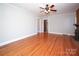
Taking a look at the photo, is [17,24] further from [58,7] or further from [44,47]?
[58,7]

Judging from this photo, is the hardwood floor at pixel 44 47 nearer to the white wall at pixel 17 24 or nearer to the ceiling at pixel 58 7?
the white wall at pixel 17 24

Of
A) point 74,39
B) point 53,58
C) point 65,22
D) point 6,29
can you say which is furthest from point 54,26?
point 6,29

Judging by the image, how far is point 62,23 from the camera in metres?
2.05

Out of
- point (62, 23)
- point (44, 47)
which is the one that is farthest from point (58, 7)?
point (44, 47)

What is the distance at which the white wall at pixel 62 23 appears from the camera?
6.38 ft

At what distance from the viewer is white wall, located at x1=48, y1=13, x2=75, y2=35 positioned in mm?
1944

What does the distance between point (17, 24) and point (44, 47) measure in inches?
26.9

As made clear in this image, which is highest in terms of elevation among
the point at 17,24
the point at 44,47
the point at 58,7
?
the point at 58,7

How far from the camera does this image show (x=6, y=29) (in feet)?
6.77

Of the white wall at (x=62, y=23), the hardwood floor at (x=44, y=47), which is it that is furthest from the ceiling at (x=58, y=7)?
the hardwood floor at (x=44, y=47)

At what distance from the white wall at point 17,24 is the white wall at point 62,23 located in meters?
0.32

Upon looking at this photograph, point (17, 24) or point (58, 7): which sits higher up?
point (58, 7)

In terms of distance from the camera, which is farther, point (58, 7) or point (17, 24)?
point (17, 24)

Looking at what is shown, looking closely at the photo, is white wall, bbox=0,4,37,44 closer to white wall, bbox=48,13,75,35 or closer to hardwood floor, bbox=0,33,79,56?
hardwood floor, bbox=0,33,79,56
